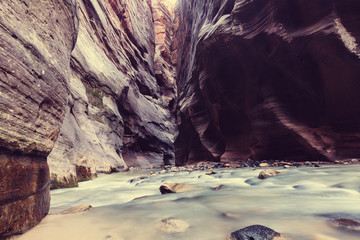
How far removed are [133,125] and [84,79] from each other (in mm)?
7613

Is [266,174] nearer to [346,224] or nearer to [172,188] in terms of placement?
[172,188]

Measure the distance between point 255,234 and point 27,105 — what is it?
1.88 metres

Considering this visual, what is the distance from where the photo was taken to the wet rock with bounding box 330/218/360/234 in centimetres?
123

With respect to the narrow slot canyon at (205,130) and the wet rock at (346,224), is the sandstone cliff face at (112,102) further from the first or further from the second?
the wet rock at (346,224)

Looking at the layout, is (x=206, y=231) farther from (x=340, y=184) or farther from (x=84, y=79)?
(x=84, y=79)

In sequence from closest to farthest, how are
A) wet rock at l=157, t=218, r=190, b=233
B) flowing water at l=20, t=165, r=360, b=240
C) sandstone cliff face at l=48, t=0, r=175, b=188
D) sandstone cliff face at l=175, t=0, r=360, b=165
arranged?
flowing water at l=20, t=165, r=360, b=240, wet rock at l=157, t=218, r=190, b=233, sandstone cliff face at l=175, t=0, r=360, b=165, sandstone cliff face at l=48, t=0, r=175, b=188

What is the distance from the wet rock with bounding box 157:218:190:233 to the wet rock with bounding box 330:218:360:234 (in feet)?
3.28

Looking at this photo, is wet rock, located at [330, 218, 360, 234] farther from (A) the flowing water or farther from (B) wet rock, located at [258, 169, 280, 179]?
(B) wet rock, located at [258, 169, 280, 179]

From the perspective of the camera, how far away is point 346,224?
1294 mm

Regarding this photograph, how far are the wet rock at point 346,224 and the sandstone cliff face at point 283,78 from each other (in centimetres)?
521

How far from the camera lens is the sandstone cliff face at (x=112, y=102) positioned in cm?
622

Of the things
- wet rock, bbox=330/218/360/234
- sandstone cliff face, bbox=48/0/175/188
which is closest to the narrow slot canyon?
wet rock, bbox=330/218/360/234

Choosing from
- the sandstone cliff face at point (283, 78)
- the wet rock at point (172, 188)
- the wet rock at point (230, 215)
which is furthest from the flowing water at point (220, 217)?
the sandstone cliff face at point (283, 78)

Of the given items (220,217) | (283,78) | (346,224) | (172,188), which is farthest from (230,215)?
(283,78)
